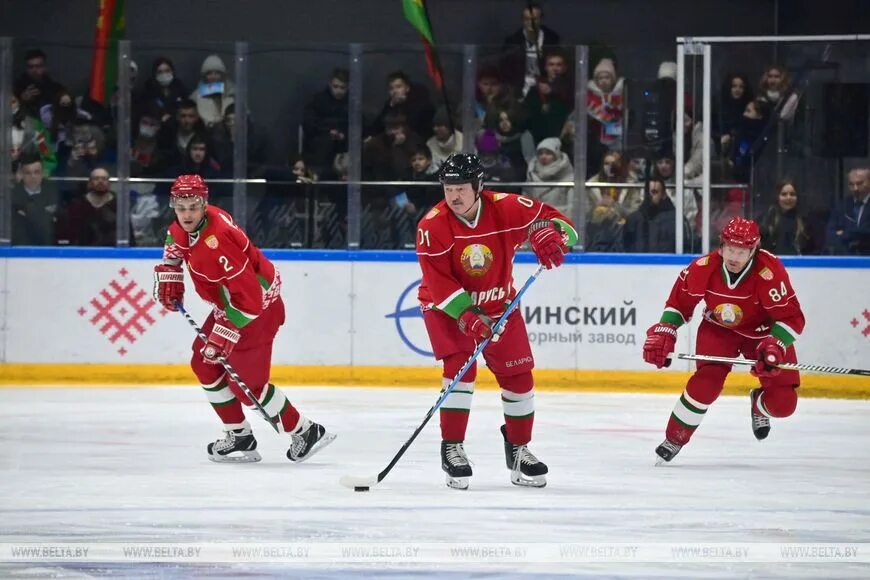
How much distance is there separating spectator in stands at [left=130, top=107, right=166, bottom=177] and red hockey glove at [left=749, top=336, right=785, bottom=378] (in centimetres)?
397

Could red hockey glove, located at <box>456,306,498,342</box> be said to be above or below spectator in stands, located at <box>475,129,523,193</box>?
below

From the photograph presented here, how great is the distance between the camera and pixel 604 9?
36.5ft

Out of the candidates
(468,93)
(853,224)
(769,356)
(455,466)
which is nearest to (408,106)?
(468,93)

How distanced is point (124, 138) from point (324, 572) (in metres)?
5.08

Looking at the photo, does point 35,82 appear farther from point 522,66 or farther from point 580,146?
point 580,146

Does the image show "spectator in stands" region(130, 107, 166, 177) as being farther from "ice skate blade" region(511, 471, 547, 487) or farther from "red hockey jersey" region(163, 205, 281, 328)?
"ice skate blade" region(511, 471, 547, 487)

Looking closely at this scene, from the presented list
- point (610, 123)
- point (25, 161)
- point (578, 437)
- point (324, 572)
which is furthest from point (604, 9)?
point (324, 572)

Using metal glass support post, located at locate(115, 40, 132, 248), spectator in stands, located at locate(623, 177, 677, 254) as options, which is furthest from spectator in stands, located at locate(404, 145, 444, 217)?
metal glass support post, located at locate(115, 40, 132, 248)

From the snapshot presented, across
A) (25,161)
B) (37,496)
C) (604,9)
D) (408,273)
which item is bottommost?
(37,496)

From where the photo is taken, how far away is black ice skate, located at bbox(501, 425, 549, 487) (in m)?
5.07

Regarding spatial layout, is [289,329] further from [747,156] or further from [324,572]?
[324,572]

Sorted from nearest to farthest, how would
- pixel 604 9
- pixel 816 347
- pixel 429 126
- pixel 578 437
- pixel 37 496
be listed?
pixel 37 496 → pixel 578 437 → pixel 816 347 → pixel 429 126 → pixel 604 9

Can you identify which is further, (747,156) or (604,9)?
(604,9)

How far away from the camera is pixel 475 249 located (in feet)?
16.4
